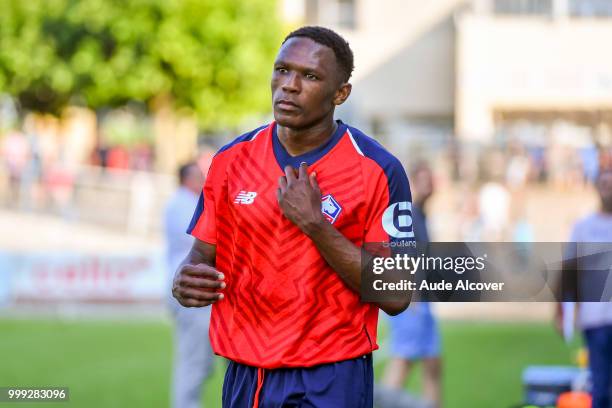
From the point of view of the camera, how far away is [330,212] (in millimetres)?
4035

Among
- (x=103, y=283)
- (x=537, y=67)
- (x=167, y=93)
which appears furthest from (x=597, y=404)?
(x=537, y=67)

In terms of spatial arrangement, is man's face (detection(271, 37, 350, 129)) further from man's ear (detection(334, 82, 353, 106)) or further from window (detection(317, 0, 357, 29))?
window (detection(317, 0, 357, 29))

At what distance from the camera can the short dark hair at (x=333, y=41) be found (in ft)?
13.6

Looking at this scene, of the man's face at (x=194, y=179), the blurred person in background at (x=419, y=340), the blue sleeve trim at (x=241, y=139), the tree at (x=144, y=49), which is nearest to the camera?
the blue sleeve trim at (x=241, y=139)

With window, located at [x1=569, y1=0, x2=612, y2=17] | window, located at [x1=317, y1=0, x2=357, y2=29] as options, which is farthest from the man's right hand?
window, located at [x1=317, y1=0, x2=357, y2=29]

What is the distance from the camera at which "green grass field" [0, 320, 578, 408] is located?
448 inches

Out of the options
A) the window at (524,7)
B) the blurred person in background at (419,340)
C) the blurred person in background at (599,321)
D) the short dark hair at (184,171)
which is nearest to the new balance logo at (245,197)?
the blurred person in background at (599,321)

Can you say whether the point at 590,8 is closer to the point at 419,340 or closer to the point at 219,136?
the point at 219,136

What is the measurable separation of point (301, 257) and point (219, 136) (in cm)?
3513

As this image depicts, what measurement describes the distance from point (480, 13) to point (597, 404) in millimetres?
29072

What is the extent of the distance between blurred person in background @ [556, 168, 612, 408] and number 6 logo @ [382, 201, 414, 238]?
4.23m

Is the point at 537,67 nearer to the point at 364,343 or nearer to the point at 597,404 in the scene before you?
the point at 597,404

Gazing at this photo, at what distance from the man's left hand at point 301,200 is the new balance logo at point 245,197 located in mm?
134

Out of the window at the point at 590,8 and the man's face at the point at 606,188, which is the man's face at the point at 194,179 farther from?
the window at the point at 590,8
